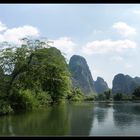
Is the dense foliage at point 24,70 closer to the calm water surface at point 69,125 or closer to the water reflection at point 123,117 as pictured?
the calm water surface at point 69,125

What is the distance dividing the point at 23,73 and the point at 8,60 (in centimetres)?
186

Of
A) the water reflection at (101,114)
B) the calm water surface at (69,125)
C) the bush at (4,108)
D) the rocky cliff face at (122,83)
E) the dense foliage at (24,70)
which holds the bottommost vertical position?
the calm water surface at (69,125)

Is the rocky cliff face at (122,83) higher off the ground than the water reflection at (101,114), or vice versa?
the rocky cliff face at (122,83)

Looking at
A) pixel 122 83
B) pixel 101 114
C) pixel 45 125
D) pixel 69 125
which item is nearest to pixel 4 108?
pixel 101 114

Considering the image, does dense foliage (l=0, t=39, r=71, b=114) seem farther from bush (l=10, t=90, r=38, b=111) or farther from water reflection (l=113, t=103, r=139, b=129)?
water reflection (l=113, t=103, r=139, b=129)

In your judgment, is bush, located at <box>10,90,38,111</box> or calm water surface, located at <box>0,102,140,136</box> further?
bush, located at <box>10,90,38,111</box>

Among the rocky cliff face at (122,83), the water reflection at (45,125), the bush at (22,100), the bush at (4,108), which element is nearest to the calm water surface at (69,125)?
the water reflection at (45,125)

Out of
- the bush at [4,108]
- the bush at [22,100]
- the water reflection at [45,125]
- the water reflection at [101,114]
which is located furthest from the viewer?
the bush at [22,100]

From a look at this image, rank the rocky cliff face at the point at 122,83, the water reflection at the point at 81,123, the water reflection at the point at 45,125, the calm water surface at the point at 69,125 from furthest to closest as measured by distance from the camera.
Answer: the rocky cliff face at the point at 122,83 → the water reflection at the point at 81,123 → the water reflection at the point at 45,125 → the calm water surface at the point at 69,125

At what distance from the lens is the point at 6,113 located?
2648cm

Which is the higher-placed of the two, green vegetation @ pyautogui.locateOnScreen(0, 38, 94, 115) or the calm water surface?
green vegetation @ pyautogui.locateOnScreen(0, 38, 94, 115)

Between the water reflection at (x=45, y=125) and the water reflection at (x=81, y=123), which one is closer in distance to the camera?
the water reflection at (x=45, y=125)

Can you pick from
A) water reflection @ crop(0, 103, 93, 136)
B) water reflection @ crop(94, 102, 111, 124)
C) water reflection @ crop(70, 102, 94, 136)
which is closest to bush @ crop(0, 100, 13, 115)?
water reflection @ crop(0, 103, 93, 136)
